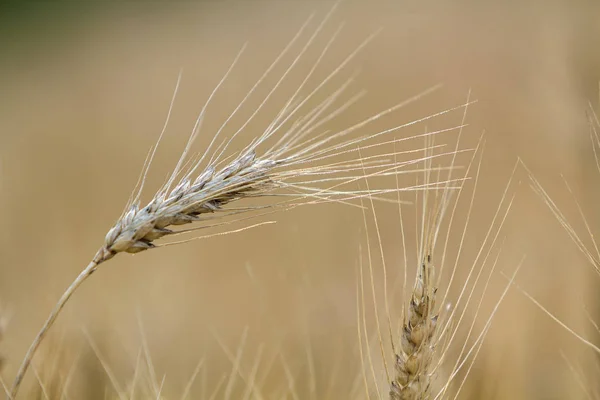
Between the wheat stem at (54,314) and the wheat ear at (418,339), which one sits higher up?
the wheat stem at (54,314)

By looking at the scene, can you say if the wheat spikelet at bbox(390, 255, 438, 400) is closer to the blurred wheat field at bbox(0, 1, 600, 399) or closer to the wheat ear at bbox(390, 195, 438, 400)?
the wheat ear at bbox(390, 195, 438, 400)

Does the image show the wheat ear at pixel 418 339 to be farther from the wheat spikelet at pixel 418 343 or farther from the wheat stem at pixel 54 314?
the wheat stem at pixel 54 314

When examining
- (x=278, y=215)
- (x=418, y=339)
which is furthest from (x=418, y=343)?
(x=278, y=215)

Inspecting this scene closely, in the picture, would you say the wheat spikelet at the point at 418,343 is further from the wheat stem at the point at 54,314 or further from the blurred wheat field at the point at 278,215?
the blurred wheat field at the point at 278,215

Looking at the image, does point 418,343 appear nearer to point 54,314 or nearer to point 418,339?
point 418,339

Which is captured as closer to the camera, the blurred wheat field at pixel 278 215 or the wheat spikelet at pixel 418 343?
the wheat spikelet at pixel 418 343

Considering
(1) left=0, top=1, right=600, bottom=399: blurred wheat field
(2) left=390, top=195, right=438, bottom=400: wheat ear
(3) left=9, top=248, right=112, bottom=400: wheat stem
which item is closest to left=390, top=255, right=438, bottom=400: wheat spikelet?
(2) left=390, top=195, right=438, bottom=400: wheat ear

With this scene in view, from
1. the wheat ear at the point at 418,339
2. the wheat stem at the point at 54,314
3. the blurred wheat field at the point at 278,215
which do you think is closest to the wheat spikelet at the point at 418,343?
the wheat ear at the point at 418,339

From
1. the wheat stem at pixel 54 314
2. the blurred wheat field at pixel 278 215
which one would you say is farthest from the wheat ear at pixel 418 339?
the blurred wheat field at pixel 278 215
